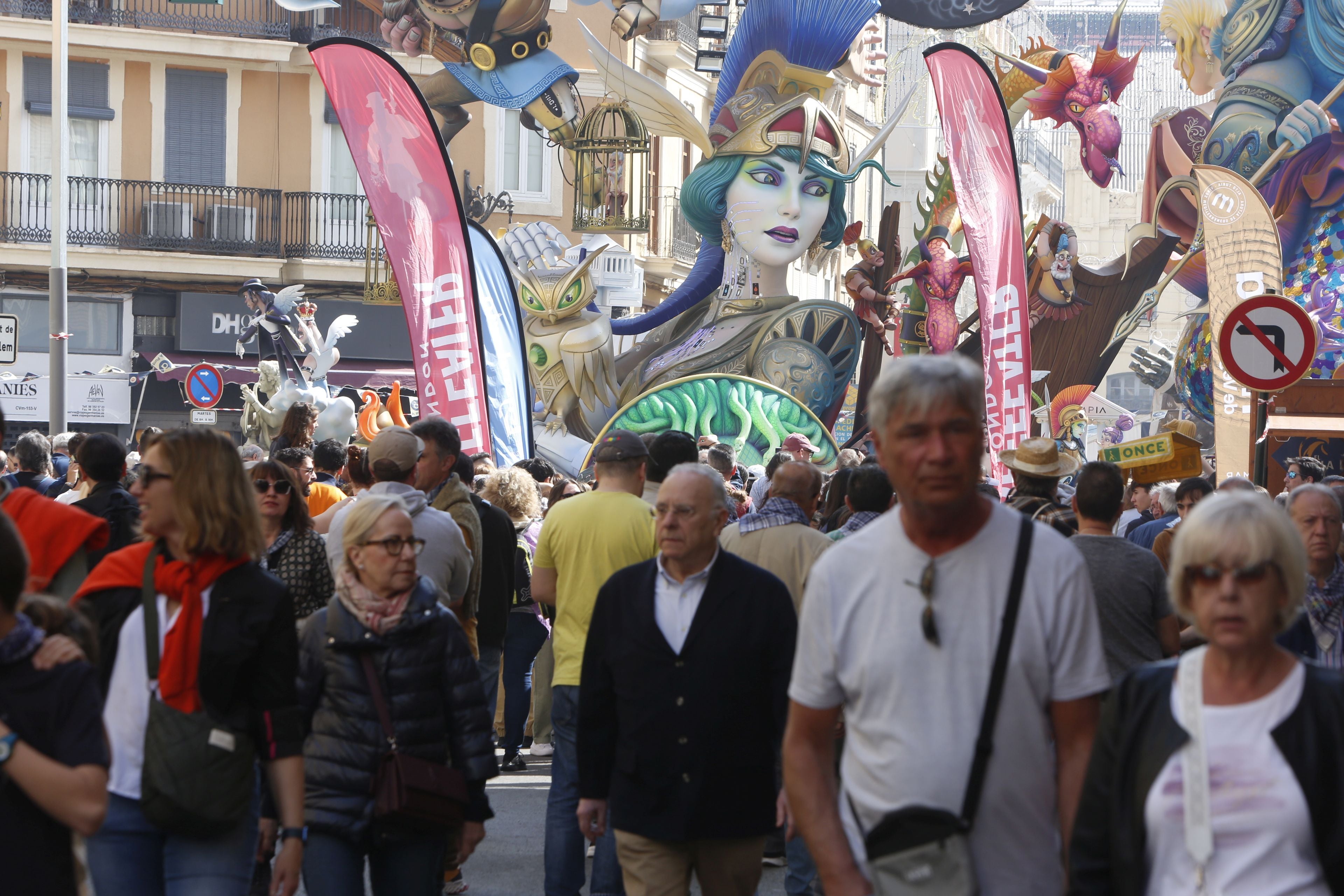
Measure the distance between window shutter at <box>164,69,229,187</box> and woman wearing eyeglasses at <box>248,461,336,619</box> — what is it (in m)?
25.8

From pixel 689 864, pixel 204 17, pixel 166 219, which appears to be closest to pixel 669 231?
pixel 204 17

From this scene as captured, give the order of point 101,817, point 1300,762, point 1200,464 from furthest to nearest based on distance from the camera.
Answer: point 1200,464
point 101,817
point 1300,762

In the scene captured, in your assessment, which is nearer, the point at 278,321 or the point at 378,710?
the point at 378,710

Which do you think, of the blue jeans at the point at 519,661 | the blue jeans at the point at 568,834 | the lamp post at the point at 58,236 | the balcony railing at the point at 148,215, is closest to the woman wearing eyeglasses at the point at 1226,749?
the blue jeans at the point at 568,834

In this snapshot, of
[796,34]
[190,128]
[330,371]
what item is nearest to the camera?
[796,34]

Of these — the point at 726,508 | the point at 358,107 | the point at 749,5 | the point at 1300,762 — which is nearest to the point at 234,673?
the point at 726,508

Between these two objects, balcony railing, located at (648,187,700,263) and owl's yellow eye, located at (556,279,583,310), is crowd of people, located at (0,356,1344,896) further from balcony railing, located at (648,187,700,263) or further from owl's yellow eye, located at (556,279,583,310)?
balcony railing, located at (648,187,700,263)

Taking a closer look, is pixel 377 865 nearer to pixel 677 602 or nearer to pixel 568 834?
pixel 677 602

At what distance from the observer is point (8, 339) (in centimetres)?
1472

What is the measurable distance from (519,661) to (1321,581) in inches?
191

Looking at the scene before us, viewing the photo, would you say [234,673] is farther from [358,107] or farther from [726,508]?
[358,107]

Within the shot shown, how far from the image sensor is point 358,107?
1309 cm

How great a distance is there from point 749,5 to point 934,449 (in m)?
18.8

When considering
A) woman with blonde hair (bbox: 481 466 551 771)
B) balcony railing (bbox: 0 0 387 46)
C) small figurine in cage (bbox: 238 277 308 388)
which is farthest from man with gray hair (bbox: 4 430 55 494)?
balcony railing (bbox: 0 0 387 46)
